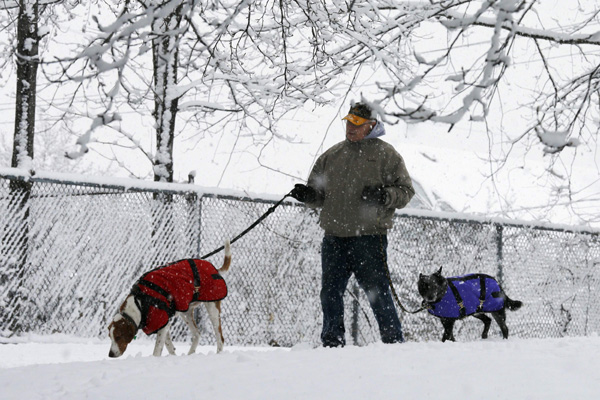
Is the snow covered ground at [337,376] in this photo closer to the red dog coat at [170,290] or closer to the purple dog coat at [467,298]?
the red dog coat at [170,290]

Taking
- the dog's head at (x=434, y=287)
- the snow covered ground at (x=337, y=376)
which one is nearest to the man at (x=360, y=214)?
the snow covered ground at (x=337, y=376)

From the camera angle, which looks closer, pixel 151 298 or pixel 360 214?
pixel 151 298

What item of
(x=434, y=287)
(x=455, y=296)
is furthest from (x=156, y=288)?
(x=455, y=296)

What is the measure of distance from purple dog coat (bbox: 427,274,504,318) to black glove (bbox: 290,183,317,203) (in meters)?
1.68

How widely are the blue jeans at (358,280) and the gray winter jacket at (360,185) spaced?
9cm

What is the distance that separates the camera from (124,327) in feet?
14.4

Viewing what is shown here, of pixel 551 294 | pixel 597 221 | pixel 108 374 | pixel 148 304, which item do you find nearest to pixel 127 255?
pixel 148 304

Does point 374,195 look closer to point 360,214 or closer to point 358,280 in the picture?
point 360,214

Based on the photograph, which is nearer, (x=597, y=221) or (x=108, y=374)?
(x=108, y=374)

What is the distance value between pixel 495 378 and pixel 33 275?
172 inches

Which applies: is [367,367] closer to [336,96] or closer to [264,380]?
[264,380]

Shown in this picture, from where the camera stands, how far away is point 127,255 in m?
6.20

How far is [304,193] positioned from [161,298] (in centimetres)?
137

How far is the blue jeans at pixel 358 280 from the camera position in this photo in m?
4.76
